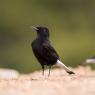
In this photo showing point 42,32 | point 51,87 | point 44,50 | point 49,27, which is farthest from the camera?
point 49,27

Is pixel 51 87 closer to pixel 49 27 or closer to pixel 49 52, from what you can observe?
pixel 49 52

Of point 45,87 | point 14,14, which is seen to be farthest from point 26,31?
point 45,87

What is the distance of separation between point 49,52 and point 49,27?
2390cm

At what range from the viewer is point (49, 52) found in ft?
56.8

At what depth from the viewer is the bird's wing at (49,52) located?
1725cm

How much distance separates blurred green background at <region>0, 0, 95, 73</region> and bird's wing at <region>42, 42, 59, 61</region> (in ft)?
61.9

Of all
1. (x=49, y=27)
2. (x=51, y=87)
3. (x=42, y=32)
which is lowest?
(x=51, y=87)

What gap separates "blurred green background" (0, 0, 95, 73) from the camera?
38.6 metres

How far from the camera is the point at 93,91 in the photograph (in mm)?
13352

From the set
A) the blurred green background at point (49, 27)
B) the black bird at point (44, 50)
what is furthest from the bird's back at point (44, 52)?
the blurred green background at point (49, 27)

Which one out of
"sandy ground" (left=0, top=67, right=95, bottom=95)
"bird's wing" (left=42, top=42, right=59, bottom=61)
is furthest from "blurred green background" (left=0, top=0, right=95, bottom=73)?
"sandy ground" (left=0, top=67, right=95, bottom=95)

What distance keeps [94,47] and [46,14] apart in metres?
3.94

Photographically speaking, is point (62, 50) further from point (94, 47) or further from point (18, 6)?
point (18, 6)

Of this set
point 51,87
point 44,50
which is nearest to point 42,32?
point 44,50
